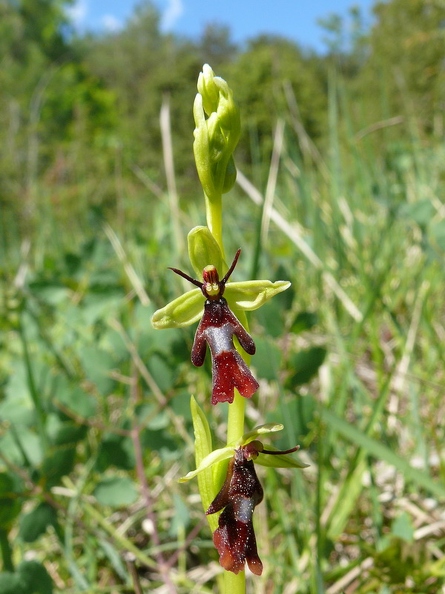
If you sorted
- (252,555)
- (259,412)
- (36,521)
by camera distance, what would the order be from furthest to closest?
1. (259,412)
2. (36,521)
3. (252,555)

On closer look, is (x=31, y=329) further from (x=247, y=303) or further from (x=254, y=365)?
(x=247, y=303)

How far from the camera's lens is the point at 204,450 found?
0.81 meters

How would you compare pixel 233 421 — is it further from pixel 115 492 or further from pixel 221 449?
pixel 115 492

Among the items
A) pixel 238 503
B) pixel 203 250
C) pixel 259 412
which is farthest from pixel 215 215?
pixel 259 412

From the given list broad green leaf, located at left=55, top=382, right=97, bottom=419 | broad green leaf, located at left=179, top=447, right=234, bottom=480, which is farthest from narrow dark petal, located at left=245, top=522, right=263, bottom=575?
broad green leaf, located at left=55, top=382, right=97, bottom=419

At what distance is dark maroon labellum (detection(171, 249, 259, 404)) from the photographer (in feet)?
2.57

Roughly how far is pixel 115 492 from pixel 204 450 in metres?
0.47

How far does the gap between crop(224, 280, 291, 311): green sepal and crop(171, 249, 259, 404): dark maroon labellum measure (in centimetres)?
2

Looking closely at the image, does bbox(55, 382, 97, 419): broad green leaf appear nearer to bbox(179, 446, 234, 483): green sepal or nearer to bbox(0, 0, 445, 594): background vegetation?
bbox(0, 0, 445, 594): background vegetation

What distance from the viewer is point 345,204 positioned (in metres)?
2.53

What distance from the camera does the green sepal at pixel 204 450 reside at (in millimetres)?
798

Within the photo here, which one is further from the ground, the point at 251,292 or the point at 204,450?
the point at 251,292

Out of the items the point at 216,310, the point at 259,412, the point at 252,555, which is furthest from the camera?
the point at 259,412

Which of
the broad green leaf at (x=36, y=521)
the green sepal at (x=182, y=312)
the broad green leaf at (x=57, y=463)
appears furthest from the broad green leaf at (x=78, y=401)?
the green sepal at (x=182, y=312)
